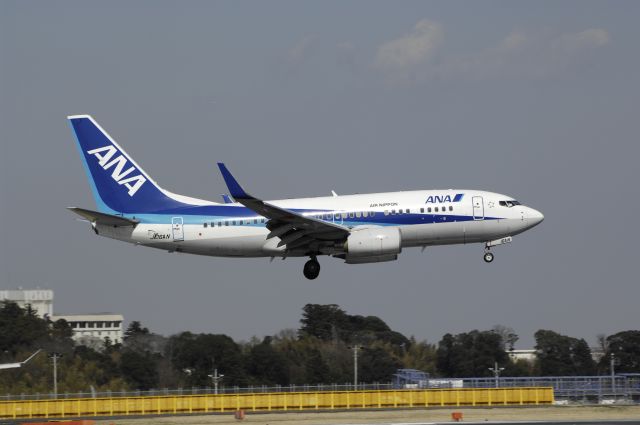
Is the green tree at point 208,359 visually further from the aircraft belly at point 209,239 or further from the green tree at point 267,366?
the aircraft belly at point 209,239

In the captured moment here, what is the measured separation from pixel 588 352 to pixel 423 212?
2614 inches

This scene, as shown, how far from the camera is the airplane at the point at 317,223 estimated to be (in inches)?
2234

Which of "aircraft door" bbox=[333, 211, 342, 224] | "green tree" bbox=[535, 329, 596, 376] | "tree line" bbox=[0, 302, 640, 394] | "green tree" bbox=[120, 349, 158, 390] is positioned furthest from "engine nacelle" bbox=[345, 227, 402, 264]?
"green tree" bbox=[535, 329, 596, 376]

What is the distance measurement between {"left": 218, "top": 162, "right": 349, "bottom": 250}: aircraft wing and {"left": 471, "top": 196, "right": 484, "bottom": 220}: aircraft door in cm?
655

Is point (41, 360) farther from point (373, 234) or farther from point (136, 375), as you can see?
point (373, 234)

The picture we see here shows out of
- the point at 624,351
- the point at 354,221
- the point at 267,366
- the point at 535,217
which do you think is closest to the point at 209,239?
the point at 354,221

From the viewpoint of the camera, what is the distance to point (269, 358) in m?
103

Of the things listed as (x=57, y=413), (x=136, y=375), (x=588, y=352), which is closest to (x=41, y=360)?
(x=136, y=375)

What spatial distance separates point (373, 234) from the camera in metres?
56.2

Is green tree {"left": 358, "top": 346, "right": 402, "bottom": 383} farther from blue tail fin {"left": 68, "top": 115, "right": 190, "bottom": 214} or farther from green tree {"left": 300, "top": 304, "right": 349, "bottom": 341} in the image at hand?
blue tail fin {"left": 68, "top": 115, "right": 190, "bottom": 214}

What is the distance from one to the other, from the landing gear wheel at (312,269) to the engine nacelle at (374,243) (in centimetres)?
292

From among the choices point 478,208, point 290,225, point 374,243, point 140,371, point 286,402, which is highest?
point 478,208

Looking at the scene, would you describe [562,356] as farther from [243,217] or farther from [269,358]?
[243,217]

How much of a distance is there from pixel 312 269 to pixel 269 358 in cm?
4554
